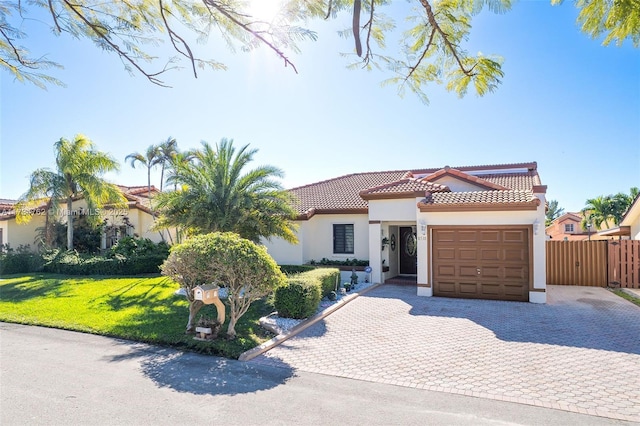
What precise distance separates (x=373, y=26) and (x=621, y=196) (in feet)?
171

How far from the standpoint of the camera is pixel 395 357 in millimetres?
8320

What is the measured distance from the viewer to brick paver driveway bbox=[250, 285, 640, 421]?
6574 millimetres

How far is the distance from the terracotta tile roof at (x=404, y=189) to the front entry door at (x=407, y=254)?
10.6 ft

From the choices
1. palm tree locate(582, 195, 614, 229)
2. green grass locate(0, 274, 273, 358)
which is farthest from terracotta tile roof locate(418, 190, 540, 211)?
palm tree locate(582, 195, 614, 229)

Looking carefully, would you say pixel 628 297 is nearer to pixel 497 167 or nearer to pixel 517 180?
pixel 517 180

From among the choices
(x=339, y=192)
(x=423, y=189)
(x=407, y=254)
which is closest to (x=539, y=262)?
(x=423, y=189)

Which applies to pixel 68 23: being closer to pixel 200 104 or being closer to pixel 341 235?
pixel 200 104

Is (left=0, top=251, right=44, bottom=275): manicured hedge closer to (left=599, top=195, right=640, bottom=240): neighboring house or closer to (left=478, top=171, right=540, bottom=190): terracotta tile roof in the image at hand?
(left=478, top=171, right=540, bottom=190): terracotta tile roof

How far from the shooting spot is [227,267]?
8.95 m

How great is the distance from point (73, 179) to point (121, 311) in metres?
15.6

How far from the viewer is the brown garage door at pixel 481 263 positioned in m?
14.1

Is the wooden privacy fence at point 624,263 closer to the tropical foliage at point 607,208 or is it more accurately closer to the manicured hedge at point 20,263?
the manicured hedge at point 20,263

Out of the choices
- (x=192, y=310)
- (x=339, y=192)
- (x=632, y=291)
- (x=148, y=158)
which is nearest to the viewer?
(x=192, y=310)

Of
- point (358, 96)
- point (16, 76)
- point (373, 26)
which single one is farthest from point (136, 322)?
point (373, 26)
